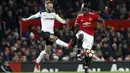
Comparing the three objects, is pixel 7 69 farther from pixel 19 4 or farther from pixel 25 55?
pixel 19 4

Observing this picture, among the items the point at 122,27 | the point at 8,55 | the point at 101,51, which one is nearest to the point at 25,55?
the point at 8,55

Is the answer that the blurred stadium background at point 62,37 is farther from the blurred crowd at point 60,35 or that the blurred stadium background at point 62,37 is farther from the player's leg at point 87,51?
the player's leg at point 87,51

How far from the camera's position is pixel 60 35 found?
29344 millimetres

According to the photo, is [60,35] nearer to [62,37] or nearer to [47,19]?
[62,37]

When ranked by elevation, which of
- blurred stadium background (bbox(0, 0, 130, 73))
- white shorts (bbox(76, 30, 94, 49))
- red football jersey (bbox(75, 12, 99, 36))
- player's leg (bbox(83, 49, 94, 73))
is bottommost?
blurred stadium background (bbox(0, 0, 130, 73))

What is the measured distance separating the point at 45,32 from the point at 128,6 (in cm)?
1219

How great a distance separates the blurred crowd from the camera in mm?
27891

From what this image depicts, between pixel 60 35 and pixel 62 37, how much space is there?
0.13 meters

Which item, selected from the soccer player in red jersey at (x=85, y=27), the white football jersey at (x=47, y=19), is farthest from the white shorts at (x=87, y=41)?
the white football jersey at (x=47, y=19)

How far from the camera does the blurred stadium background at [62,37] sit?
26.4 meters

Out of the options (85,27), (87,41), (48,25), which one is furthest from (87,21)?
(48,25)

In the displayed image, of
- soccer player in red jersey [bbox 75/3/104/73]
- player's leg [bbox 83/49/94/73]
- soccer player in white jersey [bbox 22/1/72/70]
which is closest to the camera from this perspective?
player's leg [bbox 83/49/94/73]

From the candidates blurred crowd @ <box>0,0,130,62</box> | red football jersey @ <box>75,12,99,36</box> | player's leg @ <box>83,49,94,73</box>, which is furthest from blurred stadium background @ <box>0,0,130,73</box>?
player's leg @ <box>83,49,94,73</box>

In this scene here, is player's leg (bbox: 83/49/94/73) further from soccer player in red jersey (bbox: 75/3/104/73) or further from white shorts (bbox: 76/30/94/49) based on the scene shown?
soccer player in red jersey (bbox: 75/3/104/73)
